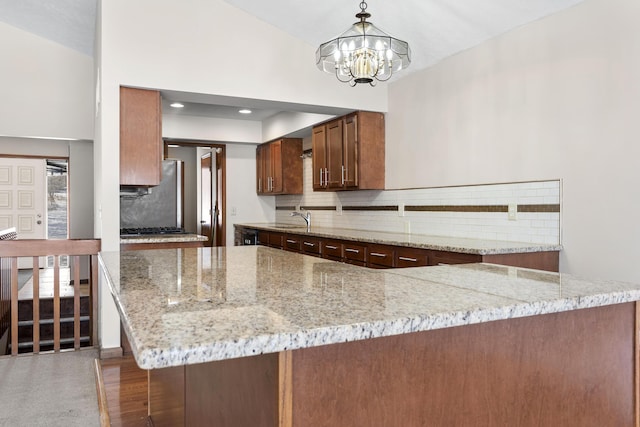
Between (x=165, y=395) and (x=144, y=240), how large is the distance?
244cm

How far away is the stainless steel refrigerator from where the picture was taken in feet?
20.4

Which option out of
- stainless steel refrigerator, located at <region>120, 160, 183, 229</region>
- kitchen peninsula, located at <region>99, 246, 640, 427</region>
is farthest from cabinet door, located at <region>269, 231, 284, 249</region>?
kitchen peninsula, located at <region>99, 246, 640, 427</region>

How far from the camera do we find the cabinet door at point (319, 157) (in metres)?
5.36

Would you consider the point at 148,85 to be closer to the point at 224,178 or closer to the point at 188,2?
the point at 188,2

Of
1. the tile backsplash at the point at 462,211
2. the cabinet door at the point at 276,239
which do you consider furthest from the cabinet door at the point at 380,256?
the cabinet door at the point at 276,239

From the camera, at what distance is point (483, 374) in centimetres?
111

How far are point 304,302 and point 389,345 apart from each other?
20cm

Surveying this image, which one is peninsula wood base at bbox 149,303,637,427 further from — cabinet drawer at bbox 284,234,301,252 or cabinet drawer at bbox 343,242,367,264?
cabinet drawer at bbox 284,234,301,252

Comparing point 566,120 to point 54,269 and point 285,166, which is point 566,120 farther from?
point 285,166

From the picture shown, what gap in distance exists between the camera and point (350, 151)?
4887 mm

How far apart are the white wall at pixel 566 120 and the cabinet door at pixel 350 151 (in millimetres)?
886

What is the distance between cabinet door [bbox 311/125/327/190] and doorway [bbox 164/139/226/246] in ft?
6.26

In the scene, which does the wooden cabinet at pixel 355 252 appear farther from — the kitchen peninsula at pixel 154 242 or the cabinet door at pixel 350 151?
the kitchen peninsula at pixel 154 242

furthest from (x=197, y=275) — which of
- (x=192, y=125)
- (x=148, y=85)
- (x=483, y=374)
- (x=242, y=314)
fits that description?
(x=192, y=125)
